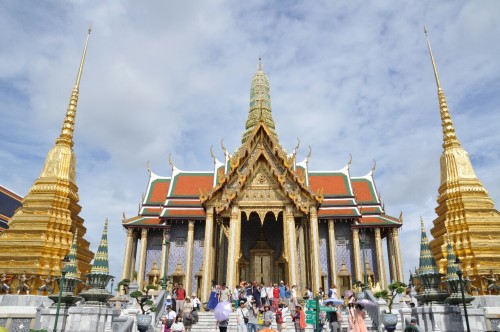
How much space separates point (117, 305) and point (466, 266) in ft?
46.3

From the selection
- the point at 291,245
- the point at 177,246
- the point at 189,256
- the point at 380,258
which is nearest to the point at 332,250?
the point at 380,258

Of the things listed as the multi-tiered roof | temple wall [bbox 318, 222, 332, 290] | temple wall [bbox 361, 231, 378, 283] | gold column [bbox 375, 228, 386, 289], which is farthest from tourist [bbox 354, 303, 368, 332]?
temple wall [bbox 361, 231, 378, 283]

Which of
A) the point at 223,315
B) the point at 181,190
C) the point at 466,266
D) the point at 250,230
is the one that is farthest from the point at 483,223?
the point at 181,190

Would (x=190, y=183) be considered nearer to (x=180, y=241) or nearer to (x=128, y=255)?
(x=180, y=241)

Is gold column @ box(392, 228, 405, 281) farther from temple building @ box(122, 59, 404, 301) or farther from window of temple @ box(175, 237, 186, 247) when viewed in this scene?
window of temple @ box(175, 237, 186, 247)

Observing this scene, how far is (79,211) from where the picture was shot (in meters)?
18.2

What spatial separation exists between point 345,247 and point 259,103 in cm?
1532

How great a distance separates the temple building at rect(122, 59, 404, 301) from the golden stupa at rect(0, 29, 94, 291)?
14.1ft

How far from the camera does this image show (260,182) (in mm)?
18781

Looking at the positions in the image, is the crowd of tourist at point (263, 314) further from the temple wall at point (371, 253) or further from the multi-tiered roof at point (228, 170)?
the temple wall at point (371, 253)

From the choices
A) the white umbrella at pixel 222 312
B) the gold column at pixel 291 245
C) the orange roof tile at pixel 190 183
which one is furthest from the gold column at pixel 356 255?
the white umbrella at pixel 222 312

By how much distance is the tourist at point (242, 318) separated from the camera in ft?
33.9

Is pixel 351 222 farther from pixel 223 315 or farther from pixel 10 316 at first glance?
pixel 10 316

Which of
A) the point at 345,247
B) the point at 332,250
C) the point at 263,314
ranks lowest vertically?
the point at 263,314
